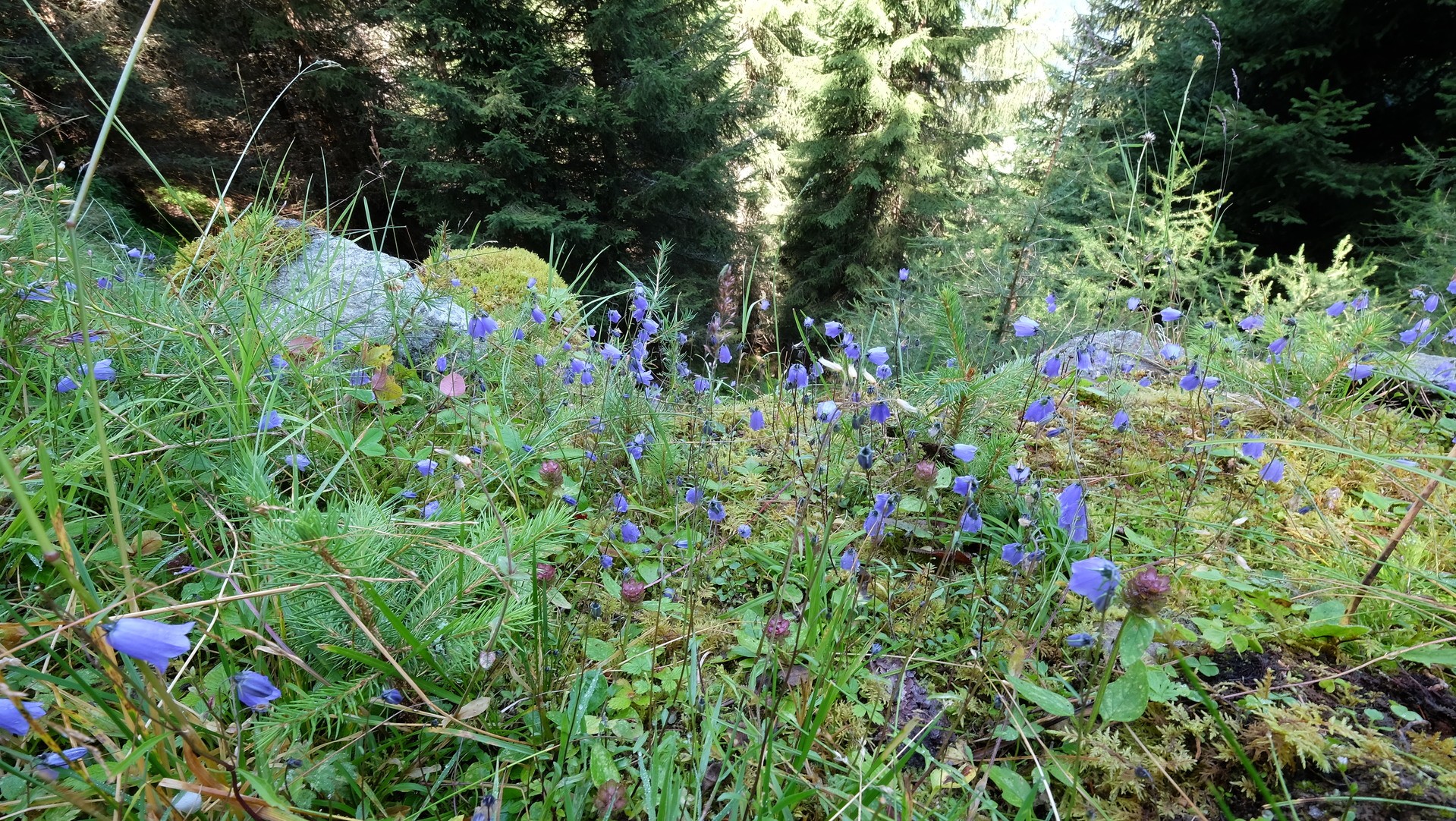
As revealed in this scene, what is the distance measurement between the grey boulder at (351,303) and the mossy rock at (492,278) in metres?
0.08

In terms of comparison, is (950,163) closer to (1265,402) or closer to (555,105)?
(555,105)

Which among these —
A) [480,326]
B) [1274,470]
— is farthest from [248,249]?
[1274,470]

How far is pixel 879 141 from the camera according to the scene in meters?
10.2

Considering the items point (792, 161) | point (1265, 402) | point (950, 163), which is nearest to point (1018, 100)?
point (950, 163)

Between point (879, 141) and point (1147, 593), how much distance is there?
10.7 meters

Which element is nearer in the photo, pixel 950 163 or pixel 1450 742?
pixel 1450 742

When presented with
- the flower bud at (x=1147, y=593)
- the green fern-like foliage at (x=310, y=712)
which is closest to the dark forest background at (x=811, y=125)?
the flower bud at (x=1147, y=593)

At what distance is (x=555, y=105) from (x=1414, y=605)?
28.2ft

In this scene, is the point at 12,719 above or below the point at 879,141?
below

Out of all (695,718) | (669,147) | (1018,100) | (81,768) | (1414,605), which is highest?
(1018,100)

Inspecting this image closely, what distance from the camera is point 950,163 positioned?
10.8m

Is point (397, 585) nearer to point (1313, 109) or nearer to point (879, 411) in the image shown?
point (879, 411)

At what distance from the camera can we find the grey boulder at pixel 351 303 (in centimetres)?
208

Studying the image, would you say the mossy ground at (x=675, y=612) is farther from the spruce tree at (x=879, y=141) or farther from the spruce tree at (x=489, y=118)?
the spruce tree at (x=879, y=141)
